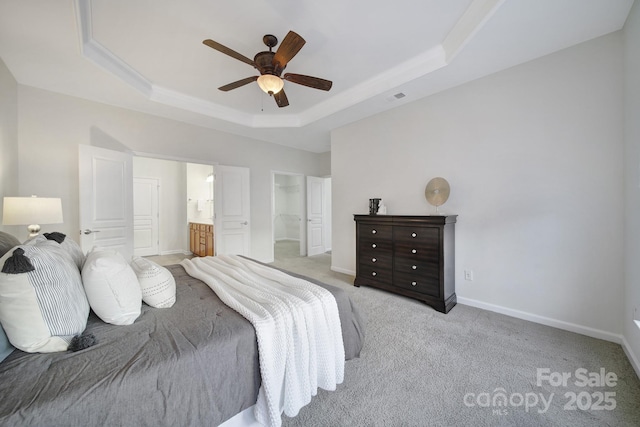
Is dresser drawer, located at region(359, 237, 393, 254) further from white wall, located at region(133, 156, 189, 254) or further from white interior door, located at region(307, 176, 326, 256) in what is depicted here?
white wall, located at region(133, 156, 189, 254)

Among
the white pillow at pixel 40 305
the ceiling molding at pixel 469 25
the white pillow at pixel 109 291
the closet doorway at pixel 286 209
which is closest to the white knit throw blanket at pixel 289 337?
the white pillow at pixel 109 291

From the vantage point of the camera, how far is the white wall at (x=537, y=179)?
6.75 feet

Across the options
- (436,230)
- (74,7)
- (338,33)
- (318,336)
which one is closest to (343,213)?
(436,230)

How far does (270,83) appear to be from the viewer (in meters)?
2.20

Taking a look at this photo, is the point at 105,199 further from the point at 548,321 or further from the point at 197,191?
the point at 548,321

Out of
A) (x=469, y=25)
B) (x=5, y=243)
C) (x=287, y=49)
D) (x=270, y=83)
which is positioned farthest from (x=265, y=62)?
(x=5, y=243)

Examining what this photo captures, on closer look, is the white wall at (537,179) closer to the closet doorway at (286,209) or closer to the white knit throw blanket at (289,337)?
the white knit throw blanket at (289,337)

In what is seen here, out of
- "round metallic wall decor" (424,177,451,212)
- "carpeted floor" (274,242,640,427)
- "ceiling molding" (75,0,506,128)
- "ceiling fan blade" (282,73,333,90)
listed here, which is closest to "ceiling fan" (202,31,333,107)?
"ceiling fan blade" (282,73,333,90)

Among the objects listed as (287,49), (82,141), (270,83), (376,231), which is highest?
(287,49)

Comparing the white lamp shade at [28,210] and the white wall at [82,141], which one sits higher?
the white wall at [82,141]

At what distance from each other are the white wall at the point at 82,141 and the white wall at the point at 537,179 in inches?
125

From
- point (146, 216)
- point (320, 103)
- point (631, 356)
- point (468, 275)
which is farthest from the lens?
point (146, 216)

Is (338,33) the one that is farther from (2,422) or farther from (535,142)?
(2,422)

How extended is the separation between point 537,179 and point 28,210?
15.4 ft
